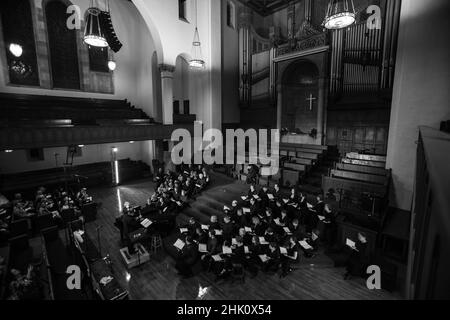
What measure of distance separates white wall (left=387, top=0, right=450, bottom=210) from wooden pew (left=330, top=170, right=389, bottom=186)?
0.72 metres

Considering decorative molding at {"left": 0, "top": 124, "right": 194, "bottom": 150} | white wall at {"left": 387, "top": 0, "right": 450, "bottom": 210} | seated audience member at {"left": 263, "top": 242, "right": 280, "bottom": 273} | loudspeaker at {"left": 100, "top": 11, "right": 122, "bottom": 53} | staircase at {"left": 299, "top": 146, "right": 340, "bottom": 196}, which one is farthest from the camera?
staircase at {"left": 299, "top": 146, "right": 340, "bottom": 196}

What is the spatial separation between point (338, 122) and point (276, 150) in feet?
11.5

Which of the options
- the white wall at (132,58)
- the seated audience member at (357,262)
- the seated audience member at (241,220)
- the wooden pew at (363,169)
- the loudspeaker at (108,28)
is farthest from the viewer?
the white wall at (132,58)

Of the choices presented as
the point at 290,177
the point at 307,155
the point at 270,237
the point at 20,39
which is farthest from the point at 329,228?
the point at 20,39

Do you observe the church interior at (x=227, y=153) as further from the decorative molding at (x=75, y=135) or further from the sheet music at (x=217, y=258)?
the sheet music at (x=217, y=258)

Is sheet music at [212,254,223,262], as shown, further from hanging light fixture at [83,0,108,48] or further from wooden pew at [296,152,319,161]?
wooden pew at [296,152,319,161]

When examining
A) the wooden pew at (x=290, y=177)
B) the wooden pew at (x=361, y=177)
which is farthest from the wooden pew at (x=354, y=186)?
the wooden pew at (x=290, y=177)

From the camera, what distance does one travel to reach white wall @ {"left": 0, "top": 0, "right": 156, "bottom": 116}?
15.3m

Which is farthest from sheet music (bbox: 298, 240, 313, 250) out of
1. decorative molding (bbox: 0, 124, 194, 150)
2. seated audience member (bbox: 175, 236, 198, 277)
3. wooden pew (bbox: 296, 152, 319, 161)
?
decorative molding (bbox: 0, 124, 194, 150)

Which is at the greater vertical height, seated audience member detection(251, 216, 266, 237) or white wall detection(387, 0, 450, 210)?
white wall detection(387, 0, 450, 210)

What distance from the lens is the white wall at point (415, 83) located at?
726 cm

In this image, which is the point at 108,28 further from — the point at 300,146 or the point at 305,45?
the point at 300,146

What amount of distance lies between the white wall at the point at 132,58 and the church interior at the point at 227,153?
102 millimetres
